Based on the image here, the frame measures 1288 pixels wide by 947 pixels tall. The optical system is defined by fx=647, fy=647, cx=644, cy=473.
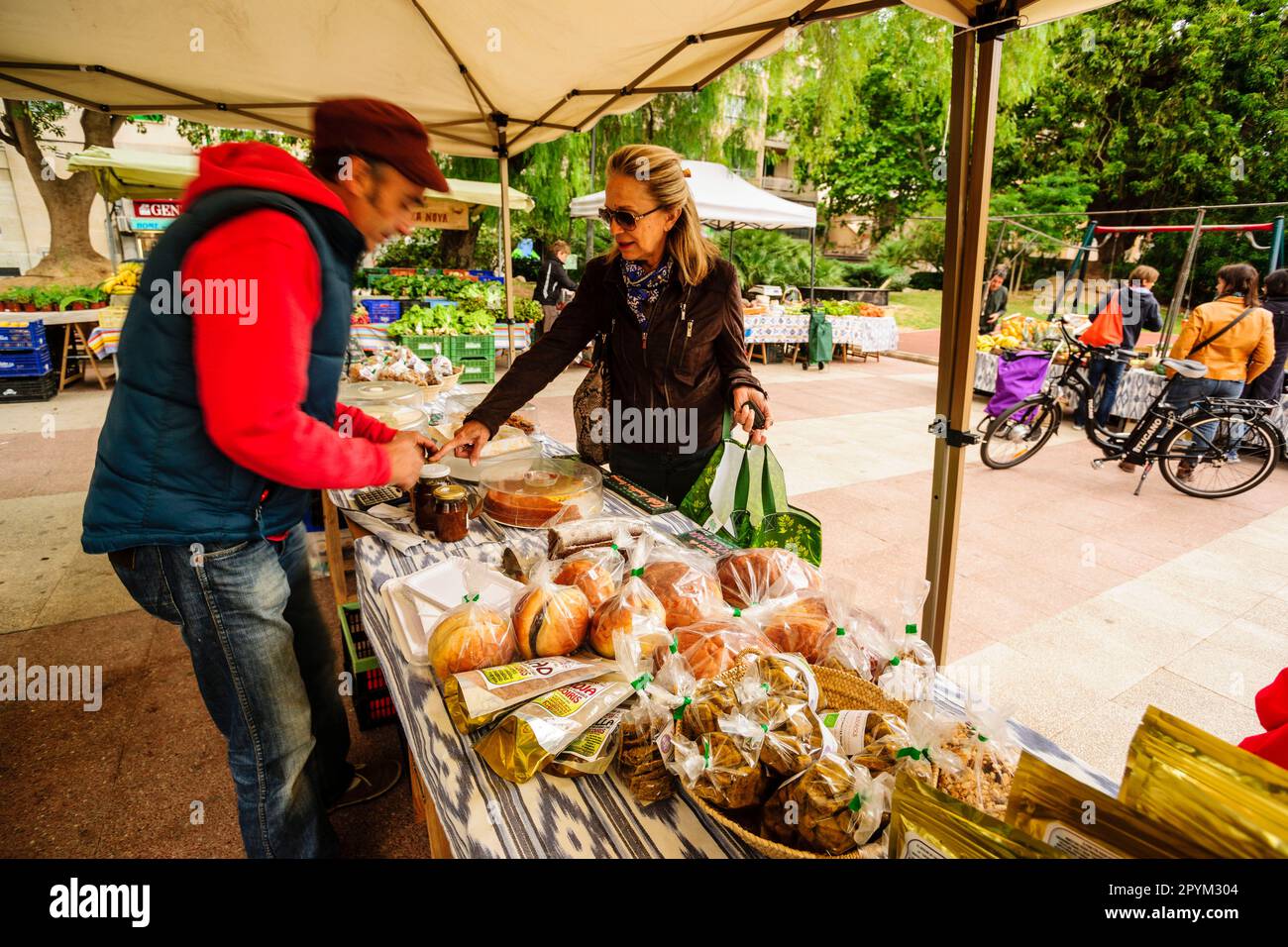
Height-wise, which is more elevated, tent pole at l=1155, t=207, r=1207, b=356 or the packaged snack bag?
tent pole at l=1155, t=207, r=1207, b=356

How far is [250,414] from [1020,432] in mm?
7210

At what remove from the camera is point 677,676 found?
114 cm

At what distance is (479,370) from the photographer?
857cm

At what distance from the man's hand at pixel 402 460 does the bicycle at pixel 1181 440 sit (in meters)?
6.39

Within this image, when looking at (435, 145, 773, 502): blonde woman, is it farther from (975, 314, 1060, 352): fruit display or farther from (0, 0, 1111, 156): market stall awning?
(975, 314, 1060, 352): fruit display

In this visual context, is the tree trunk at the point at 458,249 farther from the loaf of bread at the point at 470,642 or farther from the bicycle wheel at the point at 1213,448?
the loaf of bread at the point at 470,642

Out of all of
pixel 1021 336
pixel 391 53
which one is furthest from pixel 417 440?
pixel 1021 336

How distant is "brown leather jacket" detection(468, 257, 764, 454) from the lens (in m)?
2.35

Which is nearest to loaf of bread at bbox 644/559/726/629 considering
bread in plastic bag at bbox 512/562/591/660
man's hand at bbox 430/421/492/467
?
→ bread in plastic bag at bbox 512/562/591/660

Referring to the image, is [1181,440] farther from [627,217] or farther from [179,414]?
[179,414]

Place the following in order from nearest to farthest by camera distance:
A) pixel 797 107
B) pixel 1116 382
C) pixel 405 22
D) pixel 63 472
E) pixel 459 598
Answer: pixel 459 598
pixel 405 22
pixel 63 472
pixel 1116 382
pixel 797 107

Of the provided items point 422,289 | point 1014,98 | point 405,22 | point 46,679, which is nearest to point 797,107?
point 1014,98
